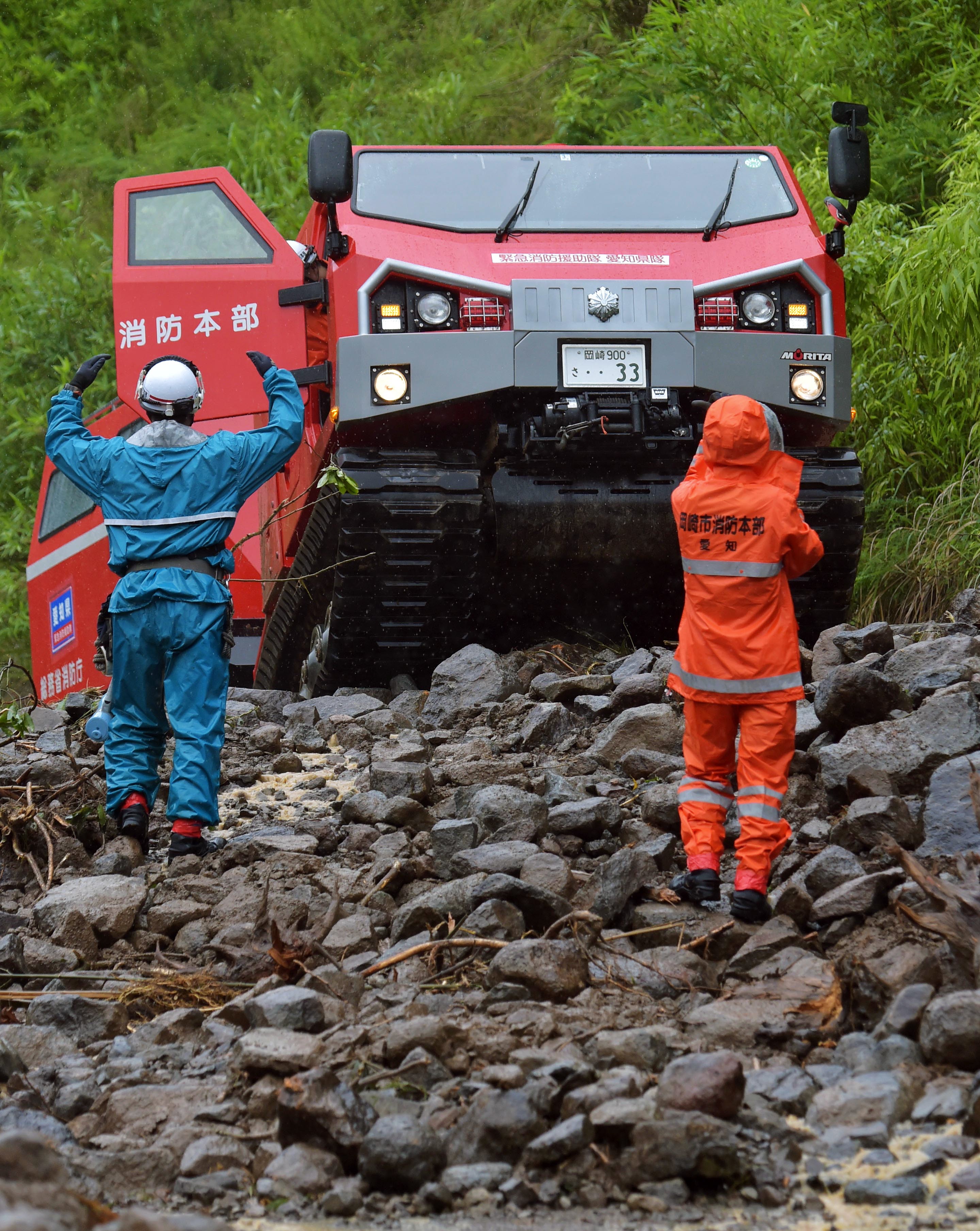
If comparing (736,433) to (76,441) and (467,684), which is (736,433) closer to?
(76,441)

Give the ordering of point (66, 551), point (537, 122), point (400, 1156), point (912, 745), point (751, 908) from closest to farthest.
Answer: point (400, 1156) < point (751, 908) < point (912, 745) < point (66, 551) < point (537, 122)

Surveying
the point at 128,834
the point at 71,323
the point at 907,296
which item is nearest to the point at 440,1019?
the point at 128,834

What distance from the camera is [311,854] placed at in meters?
4.84

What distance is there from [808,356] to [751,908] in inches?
137

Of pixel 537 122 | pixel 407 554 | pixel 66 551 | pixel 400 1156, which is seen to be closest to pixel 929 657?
pixel 407 554

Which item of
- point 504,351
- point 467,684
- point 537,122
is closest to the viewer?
point 504,351

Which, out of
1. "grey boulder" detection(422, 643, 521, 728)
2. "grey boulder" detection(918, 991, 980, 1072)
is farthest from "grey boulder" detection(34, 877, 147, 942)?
"grey boulder" detection(422, 643, 521, 728)

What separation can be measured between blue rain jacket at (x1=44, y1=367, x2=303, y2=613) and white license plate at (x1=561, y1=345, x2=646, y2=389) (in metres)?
1.79

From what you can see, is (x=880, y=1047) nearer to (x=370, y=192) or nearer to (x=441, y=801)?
(x=441, y=801)

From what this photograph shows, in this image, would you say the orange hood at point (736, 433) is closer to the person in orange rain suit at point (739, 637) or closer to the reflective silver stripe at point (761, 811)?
the person in orange rain suit at point (739, 637)

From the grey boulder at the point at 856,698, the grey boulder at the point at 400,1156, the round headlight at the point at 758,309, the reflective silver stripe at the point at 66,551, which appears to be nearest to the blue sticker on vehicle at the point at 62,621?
the reflective silver stripe at the point at 66,551

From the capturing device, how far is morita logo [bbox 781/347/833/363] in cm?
672

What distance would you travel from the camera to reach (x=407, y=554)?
22.1 feet

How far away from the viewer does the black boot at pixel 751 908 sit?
3881 mm
